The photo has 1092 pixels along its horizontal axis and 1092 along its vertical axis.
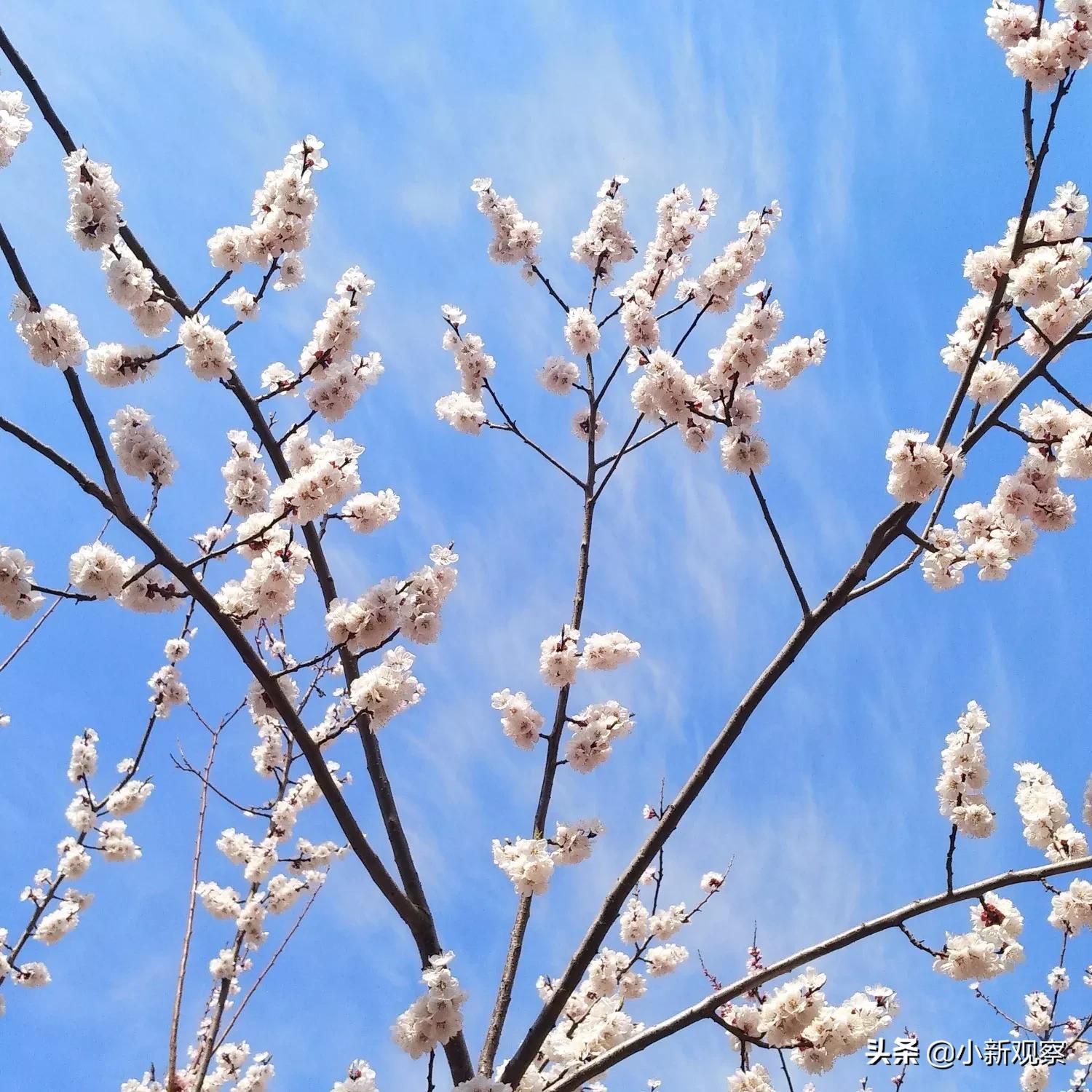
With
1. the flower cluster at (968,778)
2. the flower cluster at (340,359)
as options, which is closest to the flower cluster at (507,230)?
the flower cluster at (340,359)

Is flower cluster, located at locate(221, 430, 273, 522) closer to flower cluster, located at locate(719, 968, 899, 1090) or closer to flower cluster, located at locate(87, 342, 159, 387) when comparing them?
flower cluster, located at locate(87, 342, 159, 387)

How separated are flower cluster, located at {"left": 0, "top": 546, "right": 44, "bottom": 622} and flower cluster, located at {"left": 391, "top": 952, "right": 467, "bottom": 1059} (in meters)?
2.31

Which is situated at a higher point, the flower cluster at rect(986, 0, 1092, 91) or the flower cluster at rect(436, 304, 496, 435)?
the flower cluster at rect(436, 304, 496, 435)

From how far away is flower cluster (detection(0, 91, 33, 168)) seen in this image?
304 cm

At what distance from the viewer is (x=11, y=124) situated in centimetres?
305

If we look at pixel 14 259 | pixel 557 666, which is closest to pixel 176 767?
pixel 557 666

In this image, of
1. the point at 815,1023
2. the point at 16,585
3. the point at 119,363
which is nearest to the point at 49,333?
the point at 119,363

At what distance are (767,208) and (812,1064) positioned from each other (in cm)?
606

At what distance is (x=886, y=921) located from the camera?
347 cm

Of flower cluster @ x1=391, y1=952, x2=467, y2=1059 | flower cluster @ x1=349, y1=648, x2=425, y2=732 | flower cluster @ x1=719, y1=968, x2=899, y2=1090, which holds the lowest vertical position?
flower cluster @ x1=719, y1=968, x2=899, y2=1090

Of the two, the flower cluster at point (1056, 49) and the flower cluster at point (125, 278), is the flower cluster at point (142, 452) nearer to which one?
the flower cluster at point (125, 278)

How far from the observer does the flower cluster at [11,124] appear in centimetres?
304

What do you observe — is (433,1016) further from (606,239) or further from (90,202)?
(606,239)

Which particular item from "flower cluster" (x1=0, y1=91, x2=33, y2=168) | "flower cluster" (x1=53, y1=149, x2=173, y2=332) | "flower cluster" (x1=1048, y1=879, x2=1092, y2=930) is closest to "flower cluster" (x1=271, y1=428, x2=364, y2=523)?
"flower cluster" (x1=53, y1=149, x2=173, y2=332)
